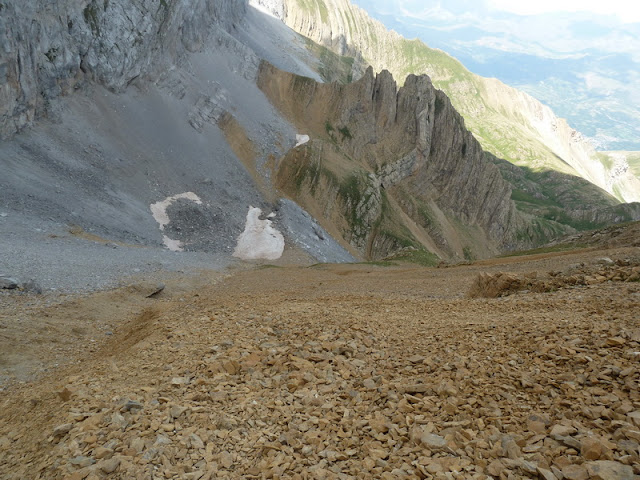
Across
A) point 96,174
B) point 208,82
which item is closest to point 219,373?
point 96,174

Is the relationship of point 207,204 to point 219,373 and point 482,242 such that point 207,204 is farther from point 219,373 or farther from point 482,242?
point 482,242

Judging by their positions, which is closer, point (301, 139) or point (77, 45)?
point (77, 45)

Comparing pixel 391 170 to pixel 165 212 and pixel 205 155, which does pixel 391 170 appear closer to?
pixel 205 155

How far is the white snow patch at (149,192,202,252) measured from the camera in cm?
4922

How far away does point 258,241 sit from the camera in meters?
56.8

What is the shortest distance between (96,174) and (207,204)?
1477 centimetres

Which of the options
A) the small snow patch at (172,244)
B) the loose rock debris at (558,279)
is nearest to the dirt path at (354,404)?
the loose rock debris at (558,279)

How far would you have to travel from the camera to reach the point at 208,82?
73.9m

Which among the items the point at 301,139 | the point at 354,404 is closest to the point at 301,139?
the point at 301,139

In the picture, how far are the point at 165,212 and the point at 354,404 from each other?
51.3 m

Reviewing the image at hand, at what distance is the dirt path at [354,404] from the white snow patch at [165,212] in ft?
126

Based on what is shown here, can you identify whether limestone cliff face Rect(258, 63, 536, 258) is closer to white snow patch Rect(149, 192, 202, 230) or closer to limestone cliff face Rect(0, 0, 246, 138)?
white snow patch Rect(149, 192, 202, 230)

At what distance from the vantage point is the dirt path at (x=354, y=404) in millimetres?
5766

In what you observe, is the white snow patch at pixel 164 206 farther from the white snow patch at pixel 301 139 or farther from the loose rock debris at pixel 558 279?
the loose rock debris at pixel 558 279
